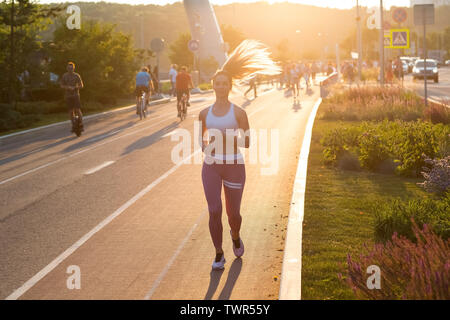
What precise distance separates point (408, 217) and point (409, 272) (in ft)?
7.61

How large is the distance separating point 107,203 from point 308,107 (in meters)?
19.8

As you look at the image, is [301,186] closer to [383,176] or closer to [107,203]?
[383,176]

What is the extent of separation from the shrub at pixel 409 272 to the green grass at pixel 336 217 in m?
0.27

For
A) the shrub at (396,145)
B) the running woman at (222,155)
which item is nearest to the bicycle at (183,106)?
the shrub at (396,145)

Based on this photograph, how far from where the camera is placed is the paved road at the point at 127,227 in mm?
6246

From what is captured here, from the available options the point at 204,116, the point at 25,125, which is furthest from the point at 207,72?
the point at 204,116

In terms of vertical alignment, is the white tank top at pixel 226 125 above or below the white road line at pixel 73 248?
above

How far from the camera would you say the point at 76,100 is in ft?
64.1

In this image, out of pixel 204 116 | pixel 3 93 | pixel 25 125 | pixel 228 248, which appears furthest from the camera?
pixel 3 93

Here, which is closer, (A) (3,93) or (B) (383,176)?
(B) (383,176)

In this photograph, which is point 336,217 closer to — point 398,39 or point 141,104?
point 398,39

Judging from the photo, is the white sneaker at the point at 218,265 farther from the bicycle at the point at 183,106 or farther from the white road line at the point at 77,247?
the bicycle at the point at 183,106

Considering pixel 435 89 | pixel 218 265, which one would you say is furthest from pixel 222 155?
pixel 435 89
